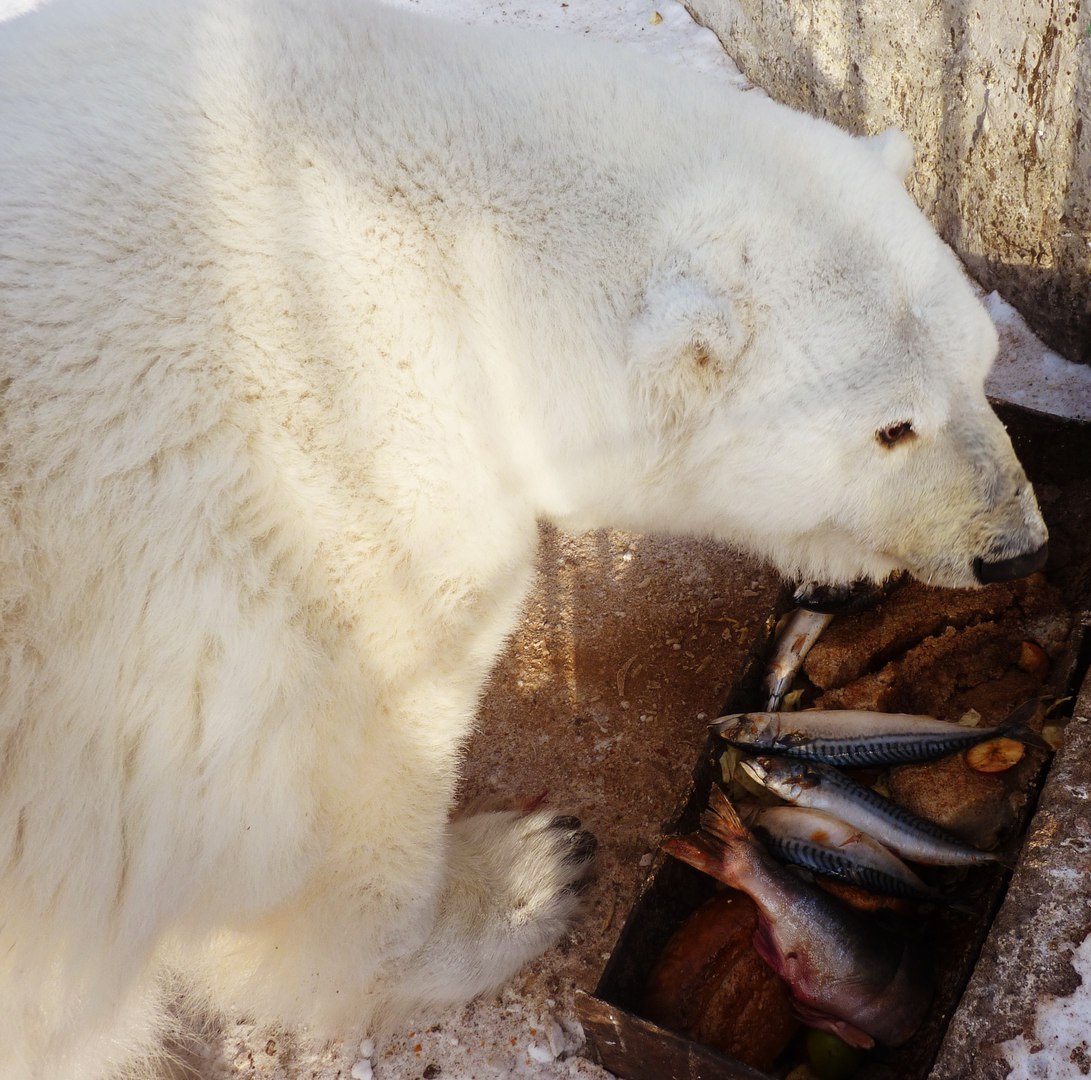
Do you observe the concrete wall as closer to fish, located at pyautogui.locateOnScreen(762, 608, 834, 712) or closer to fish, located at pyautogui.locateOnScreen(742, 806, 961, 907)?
fish, located at pyautogui.locateOnScreen(762, 608, 834, 712)

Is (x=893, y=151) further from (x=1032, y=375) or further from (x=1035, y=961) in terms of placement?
(x=1035, y=961)

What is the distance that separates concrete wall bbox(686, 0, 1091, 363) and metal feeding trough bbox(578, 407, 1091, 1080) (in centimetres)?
78

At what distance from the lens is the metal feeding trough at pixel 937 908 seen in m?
1.89

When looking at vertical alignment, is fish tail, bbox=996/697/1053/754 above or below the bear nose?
below

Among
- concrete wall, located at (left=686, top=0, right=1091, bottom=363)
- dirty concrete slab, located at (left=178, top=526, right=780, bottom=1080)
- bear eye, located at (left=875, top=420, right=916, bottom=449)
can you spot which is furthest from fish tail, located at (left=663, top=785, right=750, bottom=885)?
concrete wall, located at (left=686, top=0, right=1091, bottom=363)

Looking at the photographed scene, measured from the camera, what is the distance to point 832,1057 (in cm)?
208

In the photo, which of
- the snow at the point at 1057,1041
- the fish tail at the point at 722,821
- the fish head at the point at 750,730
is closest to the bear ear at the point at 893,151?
the fish head at the point at 750,730

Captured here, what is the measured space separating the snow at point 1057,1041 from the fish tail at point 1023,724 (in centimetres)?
59

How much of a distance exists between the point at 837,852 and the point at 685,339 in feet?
4.34

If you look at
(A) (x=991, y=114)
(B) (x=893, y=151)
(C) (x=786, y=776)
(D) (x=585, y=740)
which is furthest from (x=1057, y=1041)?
(A) (x=991, y=114)

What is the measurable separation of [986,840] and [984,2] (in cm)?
267

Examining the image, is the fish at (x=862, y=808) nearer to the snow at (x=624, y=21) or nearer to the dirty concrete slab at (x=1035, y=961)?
the dirty concrete slab at (x=1035, y=961)

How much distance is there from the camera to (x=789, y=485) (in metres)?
2.07

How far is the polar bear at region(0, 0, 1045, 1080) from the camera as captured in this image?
5.31ft
